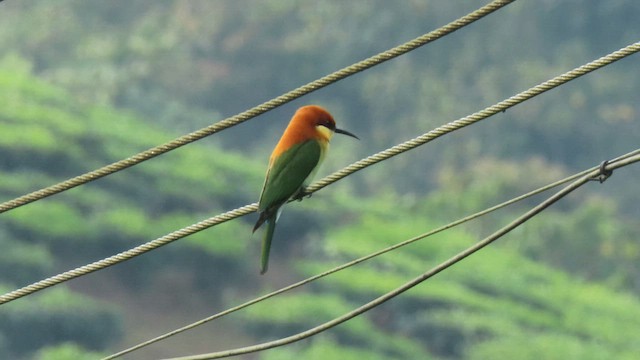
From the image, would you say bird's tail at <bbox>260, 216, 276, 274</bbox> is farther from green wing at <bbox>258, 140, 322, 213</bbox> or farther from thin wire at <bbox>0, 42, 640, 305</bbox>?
thin wire at <bbox>0, 42, 640, 305</bbox>

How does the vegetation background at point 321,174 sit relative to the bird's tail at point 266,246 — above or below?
above

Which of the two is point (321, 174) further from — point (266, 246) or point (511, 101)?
point (511, 101)

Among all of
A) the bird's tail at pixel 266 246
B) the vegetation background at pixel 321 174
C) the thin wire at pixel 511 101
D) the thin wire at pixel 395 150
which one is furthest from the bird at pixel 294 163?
the vegetation background at pixel 321 174

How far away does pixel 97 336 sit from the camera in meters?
35.0

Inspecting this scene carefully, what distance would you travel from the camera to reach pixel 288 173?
518cm

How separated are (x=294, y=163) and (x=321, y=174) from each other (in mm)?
35227

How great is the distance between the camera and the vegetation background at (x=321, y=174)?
120ft

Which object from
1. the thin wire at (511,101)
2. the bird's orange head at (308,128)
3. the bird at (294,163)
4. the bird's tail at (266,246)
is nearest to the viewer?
the thin wire at (511,101)

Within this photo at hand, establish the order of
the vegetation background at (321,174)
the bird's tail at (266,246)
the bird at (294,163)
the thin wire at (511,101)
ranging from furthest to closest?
the vegetation background at (321,174), the bird at (294,163), the bird's tail at (266,246), the thin wire at (511,101)

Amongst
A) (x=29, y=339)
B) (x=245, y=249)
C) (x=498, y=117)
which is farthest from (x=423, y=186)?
(x=29, y=339)

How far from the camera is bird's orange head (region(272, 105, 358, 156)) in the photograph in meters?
5.39

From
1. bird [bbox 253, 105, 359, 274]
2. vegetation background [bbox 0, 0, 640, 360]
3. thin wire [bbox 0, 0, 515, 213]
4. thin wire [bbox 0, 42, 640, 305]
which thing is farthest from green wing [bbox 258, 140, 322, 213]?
vegetation background [bbox 0, 0, 640, 360]

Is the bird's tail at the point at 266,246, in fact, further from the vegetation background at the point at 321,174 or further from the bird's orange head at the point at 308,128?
the vegetation background at the point at 321,174

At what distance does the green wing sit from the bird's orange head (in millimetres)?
28
